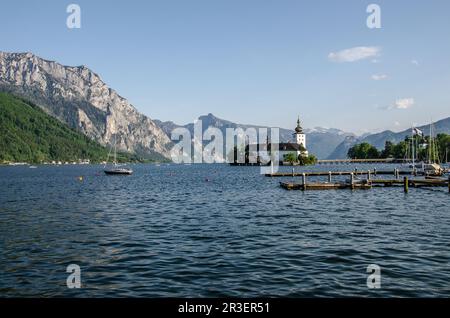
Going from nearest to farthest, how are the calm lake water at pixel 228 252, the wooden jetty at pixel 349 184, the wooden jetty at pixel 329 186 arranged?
the calm lake water at pixel 228 252
the wooden jetty at pixel 329 186
the wooden jetty at pixel 349 184

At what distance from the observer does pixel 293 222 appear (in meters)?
39.1

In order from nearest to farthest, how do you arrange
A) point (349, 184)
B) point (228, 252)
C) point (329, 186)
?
point (228, 252) < point (329, 186) < point (349, 184)

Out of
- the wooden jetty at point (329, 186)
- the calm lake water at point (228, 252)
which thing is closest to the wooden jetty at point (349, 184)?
the wooden jetty at point (329, 186)

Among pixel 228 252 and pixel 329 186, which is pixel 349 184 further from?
pixel 228 252

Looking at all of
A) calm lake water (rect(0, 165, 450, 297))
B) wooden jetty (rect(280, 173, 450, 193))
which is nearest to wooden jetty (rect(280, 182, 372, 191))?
wooden jetty (rect(280, 173, 450, 193))

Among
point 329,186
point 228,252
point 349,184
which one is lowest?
point 228,252

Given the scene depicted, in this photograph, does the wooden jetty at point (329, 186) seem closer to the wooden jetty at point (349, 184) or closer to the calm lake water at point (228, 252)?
the wooden jetty at point (349, 184)

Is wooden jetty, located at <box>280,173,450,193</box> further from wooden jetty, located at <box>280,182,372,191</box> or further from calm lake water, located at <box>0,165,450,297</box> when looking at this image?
calm lake water, located at <box>0,165,450,297</box>

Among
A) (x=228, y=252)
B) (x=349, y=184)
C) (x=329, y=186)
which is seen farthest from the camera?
(x=349, y=184)

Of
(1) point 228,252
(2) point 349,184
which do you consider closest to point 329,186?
(2) point 349,184

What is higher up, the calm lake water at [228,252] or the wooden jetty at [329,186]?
the wooden jetty at [329,186]

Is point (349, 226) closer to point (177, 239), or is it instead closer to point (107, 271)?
point (177, 239)

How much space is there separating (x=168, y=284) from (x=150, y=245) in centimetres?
992
